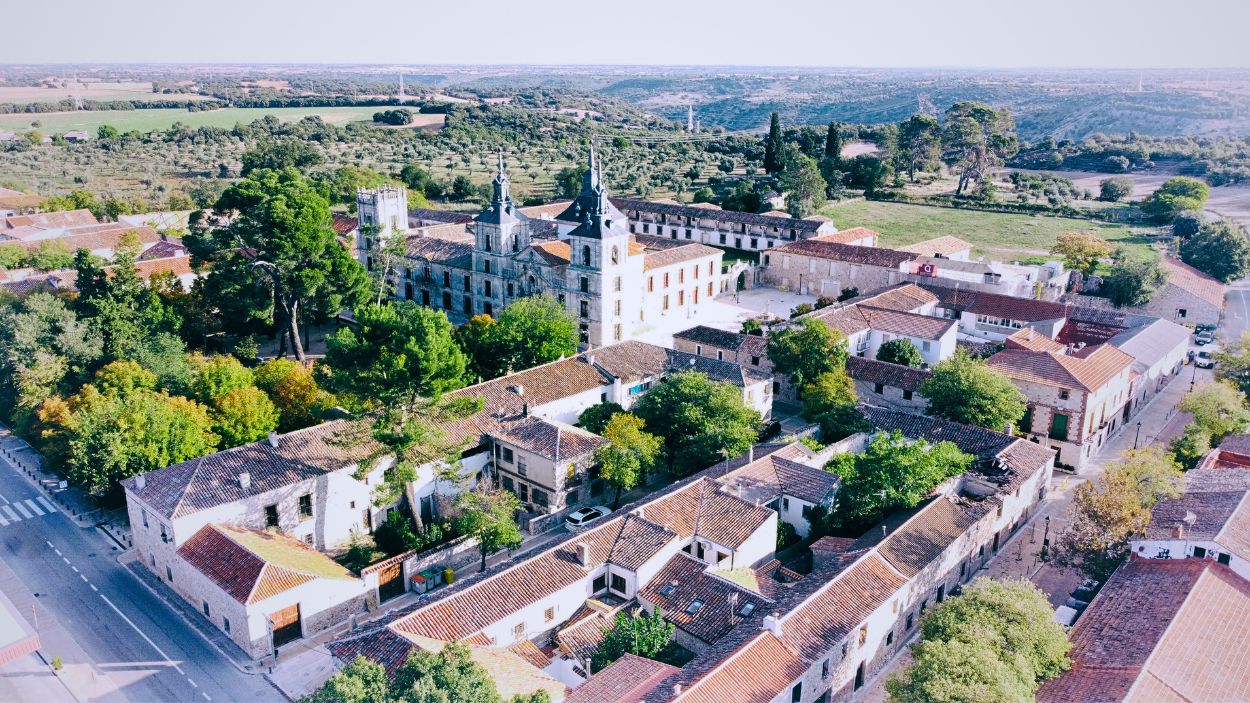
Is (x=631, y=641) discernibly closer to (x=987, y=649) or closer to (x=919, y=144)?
(x=987, y=649)

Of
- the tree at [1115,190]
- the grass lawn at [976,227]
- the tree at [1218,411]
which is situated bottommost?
the tree at [1218,411]

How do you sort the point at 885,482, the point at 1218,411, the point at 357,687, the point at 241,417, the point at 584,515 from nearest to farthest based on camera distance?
the point at 357,687, the point at 885,482, the point at 584,515, the point at 241,417, the point at 1218,411

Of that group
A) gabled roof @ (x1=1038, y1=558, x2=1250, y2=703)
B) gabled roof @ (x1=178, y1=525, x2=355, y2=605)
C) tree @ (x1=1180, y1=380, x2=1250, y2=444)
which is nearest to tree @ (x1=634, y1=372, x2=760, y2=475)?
gabled roof @ (x1=178, y1=525, x2=355, y2=605)

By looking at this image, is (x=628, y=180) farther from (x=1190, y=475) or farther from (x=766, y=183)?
(x=1190, y=475)

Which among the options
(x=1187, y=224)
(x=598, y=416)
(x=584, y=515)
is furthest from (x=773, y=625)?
(x=1187, y=224)

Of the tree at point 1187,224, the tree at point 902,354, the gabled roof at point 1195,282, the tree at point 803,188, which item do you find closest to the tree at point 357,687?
the tree at point 902,354

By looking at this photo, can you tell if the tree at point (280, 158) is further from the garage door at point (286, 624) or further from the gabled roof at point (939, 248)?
the garage door at point (286, 624)
